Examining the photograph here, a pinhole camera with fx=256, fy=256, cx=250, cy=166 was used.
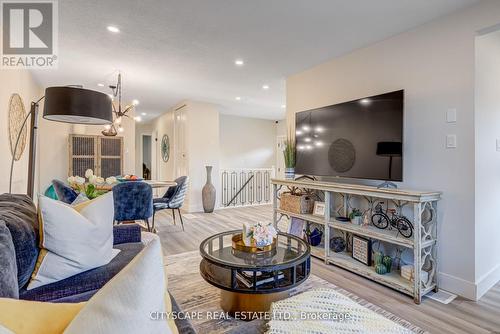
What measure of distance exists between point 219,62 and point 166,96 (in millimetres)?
2393

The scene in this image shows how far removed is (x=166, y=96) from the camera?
5480 mm

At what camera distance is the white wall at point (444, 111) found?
2156 millimetres

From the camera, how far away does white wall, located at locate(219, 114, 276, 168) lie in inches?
304

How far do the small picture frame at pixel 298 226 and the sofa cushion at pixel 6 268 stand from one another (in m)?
2.98

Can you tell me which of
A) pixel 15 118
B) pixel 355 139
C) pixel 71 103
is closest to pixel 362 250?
pixel 355 139

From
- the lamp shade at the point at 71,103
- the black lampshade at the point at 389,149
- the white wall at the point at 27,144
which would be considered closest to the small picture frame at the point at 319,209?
the black lampshade at the point at 389,149

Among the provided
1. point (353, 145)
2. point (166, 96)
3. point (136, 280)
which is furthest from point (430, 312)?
point (166, 96)

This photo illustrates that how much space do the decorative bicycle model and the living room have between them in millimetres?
22

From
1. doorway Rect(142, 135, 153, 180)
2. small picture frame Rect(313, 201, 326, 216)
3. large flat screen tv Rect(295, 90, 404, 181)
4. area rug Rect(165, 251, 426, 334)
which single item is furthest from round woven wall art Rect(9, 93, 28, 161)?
doorway Rect(142, 135, 153, 180)

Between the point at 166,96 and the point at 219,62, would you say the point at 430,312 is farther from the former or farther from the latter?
the point at 166,96

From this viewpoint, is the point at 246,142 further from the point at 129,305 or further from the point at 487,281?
the point at 129,305

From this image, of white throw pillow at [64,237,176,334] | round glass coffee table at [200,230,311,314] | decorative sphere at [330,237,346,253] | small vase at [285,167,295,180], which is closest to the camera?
white throw pillow at [64,237,176,334]

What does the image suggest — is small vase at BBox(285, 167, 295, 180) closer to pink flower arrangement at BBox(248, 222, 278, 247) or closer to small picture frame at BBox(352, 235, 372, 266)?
small picture frame at BBox(352, 235, 372, 266)

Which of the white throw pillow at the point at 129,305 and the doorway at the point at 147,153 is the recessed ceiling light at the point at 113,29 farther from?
the doorway at the point at 147,153
